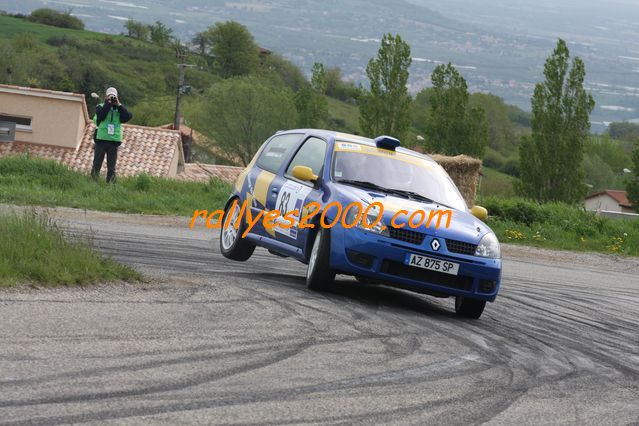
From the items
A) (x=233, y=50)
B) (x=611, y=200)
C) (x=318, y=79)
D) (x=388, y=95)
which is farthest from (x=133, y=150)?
(x=233, y=50)

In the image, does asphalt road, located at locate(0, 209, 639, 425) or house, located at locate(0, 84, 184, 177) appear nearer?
asphalt road, located at locate(0, 209, 639, 425)


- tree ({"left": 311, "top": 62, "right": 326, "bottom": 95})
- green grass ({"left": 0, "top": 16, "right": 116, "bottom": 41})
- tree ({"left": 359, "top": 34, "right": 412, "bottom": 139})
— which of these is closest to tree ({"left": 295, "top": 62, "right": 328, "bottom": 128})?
tree ({"left": 311, "top": 62, "right": 326, "bottom": 95})

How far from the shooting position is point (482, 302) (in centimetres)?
1053

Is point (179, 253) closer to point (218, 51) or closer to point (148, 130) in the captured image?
point (148, 130)

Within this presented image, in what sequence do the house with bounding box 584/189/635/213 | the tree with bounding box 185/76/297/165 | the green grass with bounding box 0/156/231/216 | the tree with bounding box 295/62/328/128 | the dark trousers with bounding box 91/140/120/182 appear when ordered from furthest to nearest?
1. the house with bounding box 584/189/635/213
2. the tree with bounding box 295/62/328/128
3. the tree with bounding box 185/76/297/165
4. the dark trousers with bounding box 91/140/120/182
5. the green grass with bounding box 0/156/231/216

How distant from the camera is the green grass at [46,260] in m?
8.97

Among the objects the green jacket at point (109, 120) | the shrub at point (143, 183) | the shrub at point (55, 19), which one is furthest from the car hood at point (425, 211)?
the shrub at point (55, 19)

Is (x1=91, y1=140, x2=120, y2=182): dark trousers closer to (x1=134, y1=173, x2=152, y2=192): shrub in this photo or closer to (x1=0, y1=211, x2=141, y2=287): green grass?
(x1=134, y1=173, x2=152, y2=192): shrub

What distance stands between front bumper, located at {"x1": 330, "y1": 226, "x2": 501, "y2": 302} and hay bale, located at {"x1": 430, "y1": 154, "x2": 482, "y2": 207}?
20636 millimetres

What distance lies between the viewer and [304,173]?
1118 cm

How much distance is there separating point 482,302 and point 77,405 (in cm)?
558

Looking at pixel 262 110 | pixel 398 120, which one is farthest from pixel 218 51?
pixel 398 120

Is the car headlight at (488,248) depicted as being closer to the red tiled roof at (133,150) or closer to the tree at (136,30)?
the red tiled roof at (133,150)

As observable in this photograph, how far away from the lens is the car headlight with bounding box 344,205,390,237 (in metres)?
10.2
